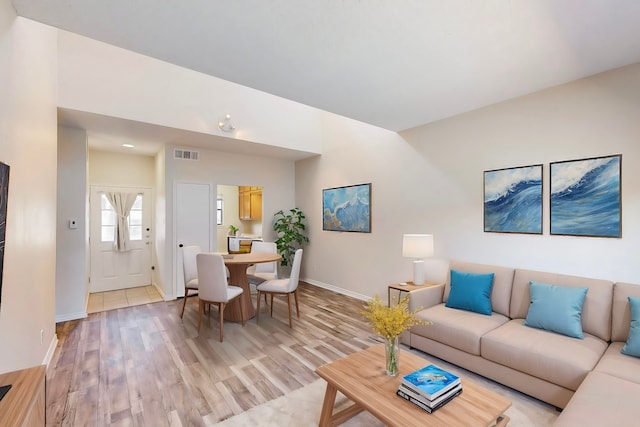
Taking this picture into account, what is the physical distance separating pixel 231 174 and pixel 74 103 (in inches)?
100

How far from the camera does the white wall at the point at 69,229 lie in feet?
12.8

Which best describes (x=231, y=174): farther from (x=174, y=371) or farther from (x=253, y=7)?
(x=253, y=7)

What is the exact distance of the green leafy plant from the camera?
232 inches

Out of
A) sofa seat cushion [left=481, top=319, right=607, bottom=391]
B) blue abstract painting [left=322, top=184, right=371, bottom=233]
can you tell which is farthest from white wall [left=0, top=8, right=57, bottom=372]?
blue abstract painting [left=322, top=184, right=371, bottom=233]

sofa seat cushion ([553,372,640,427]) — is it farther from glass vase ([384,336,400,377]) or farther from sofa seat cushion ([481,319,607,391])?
glass vase ([384,336,400,377])

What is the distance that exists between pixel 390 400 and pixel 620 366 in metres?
1.62

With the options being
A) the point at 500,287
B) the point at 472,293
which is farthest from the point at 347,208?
the point at 500,287

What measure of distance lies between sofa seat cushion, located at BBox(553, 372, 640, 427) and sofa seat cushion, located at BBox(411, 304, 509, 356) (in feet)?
2.56

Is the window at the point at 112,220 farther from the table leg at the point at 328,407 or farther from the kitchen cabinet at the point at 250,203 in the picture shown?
the table leg at the point at 328,407

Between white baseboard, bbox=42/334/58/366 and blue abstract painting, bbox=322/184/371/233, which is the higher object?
blue abstract painting, bbox=322/184/371/233

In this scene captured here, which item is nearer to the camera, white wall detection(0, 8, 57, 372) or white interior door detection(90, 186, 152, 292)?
white wall detection(0, 8, 57, 372)

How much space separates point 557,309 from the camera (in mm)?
2414

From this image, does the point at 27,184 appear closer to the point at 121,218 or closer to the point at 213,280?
the point at 213,280

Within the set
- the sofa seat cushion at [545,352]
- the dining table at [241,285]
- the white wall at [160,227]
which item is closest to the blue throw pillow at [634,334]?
the sofa seat cushion at [545,352]
